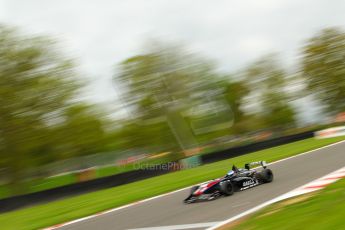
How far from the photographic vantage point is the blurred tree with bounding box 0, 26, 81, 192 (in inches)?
1023

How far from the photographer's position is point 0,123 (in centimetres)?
2566

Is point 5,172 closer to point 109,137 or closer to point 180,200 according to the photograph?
point 109,137

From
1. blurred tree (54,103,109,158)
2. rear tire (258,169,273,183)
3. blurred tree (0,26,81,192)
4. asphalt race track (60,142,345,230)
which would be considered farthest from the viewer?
blurred tree (54,103,109,158)

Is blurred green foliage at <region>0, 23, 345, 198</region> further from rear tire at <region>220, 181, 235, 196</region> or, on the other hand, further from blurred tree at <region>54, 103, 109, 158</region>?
rear tire at <region>220, 181, 235, 196</region>

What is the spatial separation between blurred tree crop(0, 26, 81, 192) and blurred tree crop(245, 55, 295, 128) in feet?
109

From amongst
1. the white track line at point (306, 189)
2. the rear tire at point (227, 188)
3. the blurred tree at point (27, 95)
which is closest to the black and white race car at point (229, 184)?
the rear tire at point (227, 188)

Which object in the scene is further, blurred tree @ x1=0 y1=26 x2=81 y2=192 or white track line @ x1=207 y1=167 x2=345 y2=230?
blurred tree @ x1=0 y1=26 x2=81 y2=192

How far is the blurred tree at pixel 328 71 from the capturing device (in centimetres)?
5269

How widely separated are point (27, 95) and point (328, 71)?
3670cm

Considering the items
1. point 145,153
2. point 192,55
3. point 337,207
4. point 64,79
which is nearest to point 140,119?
point 145,153

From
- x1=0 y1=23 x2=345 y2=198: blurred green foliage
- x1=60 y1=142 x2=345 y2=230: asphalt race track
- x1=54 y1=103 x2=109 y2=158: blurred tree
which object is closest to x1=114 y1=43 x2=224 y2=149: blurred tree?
x1=0 y1=23 x2=345 y2=198: blurred green foliage

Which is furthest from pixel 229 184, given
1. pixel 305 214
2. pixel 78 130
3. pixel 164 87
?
pixel 164 87

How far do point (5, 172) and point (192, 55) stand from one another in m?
21.8

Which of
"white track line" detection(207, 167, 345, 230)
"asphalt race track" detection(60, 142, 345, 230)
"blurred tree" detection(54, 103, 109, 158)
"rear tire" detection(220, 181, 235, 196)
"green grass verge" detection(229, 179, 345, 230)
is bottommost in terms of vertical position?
"green grass verge" detection(229, 179, 345, 230)
